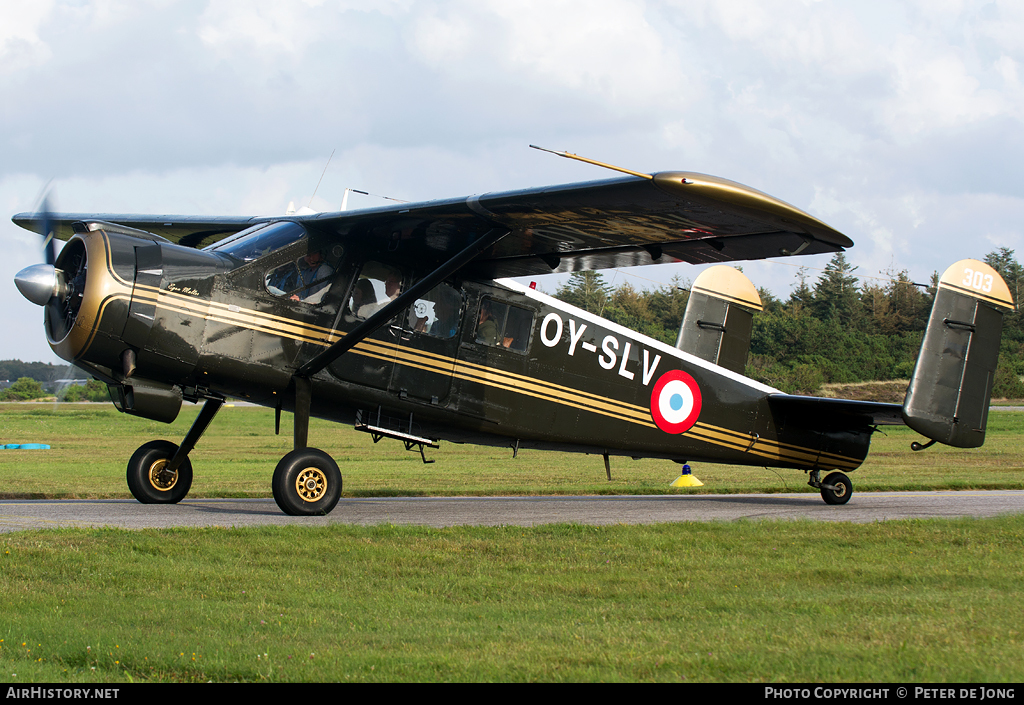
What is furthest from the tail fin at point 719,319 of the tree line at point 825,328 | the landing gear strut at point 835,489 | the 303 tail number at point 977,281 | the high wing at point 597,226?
the tree line at point 825,328

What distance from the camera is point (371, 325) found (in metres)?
10.7

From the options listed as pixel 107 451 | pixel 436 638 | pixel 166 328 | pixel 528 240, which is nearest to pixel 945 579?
pixel 436 638

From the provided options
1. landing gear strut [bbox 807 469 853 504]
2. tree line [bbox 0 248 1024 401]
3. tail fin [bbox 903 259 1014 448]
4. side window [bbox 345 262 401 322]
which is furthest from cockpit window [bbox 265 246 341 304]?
tree line [bbox 0 248 1024 401]

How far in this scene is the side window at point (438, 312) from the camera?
11.4 m

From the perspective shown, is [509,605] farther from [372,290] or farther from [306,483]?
[372,290]

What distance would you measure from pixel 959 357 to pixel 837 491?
9.14ft

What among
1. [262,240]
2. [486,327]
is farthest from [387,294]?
[262,240]

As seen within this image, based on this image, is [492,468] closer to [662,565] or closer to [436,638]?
[662,565]

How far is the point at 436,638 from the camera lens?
16.6 ft

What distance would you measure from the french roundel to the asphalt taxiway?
1231 mm

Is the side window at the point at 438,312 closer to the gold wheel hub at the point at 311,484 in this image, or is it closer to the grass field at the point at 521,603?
the gold wheel hub at the point at 311,484

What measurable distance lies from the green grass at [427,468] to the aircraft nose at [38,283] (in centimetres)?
550

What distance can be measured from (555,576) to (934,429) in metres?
8.81

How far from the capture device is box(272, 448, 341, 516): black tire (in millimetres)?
10352
